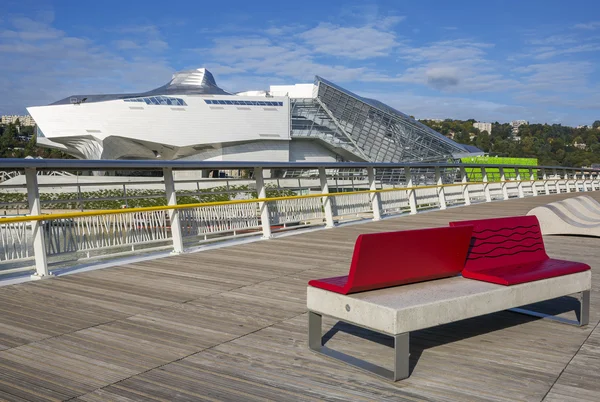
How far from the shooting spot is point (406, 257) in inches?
172

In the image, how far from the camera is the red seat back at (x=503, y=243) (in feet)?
16.5

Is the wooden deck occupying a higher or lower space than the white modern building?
lower

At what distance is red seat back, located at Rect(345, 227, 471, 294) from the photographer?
13.3 feet

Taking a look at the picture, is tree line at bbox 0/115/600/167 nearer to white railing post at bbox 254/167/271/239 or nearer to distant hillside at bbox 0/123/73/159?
distant hillside at bbox 0/123/73/159

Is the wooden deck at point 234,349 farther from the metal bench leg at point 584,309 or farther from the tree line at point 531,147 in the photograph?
the tree line at point 531,147

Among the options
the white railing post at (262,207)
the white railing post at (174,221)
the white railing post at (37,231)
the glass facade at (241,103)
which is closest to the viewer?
the white railing post at (37,231)

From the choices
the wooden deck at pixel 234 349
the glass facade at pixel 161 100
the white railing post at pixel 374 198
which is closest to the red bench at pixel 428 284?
the wooden deck at pixel 234 349

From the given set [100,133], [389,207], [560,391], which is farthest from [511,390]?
[100,133]

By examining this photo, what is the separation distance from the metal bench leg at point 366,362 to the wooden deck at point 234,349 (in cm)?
7

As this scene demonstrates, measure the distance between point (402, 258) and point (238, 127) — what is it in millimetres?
75570

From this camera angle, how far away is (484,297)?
4.32 metres

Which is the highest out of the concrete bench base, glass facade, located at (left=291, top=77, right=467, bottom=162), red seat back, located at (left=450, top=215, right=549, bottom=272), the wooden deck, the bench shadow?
glass facade, located at (left=291, top=77, right=467, bottom=162)

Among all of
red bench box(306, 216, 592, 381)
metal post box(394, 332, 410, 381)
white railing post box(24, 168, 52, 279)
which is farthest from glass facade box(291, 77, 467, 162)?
metal post box(394, 332, 410, 381)

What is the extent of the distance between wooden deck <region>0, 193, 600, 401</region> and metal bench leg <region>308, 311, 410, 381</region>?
7 cm
